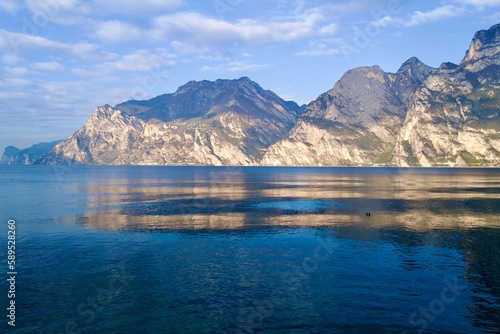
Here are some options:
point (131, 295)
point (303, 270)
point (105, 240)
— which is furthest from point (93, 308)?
point (105, 240)

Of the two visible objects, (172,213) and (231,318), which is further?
(172,213)

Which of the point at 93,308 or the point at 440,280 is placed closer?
the point at 93,308

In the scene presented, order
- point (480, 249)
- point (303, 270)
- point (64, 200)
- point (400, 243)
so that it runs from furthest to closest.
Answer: point (64, 200) < point (400, 243) < point (480, 249) < point (303, 270)

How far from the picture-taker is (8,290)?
4369cm

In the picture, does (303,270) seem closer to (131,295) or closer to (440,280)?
(440,280)

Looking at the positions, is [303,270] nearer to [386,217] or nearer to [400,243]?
[400,243]

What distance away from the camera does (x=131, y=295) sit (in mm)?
42688

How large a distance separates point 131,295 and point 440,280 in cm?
3873

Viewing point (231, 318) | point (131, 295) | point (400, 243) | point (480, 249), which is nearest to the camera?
point (231, 318)

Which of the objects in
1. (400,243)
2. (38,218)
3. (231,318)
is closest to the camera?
(231,318)

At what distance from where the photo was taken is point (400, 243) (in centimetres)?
6750

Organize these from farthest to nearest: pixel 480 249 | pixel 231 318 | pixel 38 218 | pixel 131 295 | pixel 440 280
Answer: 1. pixel 38 218
2. pixel 480 249
3. pixel 440 280
4. pixel 131 295
5. pixel 231 318

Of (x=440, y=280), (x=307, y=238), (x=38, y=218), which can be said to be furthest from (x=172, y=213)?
(x=440, y=280)

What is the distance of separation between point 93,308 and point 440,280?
138 feet
